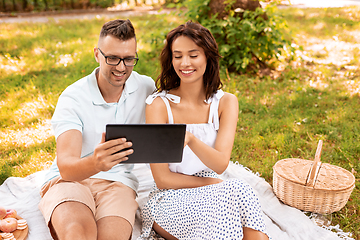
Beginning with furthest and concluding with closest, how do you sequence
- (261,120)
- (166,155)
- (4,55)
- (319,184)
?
(4,55), (261,120), (319,184), (166,155)

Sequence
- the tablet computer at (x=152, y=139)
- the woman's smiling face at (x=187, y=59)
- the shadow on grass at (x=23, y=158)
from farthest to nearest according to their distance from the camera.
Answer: the shadow on grass at (x=23, y=158)
the woman's smiling face at (x=187, y=59)
the tablet computer at (x=152, y=139)

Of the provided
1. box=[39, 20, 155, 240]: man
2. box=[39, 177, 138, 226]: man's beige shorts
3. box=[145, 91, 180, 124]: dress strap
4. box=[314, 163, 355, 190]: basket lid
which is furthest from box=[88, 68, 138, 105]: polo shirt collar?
box=[314, 163, 355, 190]: basket lid

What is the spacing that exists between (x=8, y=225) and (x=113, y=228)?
33.2 inches

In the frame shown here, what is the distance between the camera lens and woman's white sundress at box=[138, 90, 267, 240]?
2.19 meters

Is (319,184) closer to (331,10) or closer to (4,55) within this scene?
(4,55)

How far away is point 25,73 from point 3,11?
4.98 m

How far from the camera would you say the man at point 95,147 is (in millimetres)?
2219

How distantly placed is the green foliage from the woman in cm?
324

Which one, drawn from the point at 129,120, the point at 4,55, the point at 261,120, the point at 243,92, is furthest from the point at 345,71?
the point at 4,55

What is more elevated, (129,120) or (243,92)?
(129,120)

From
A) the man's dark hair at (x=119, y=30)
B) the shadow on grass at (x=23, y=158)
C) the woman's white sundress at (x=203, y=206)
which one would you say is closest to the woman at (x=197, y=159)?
the woman's white sundress at (x=203, y=206)

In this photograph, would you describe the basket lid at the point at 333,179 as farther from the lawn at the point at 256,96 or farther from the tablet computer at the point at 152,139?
the tablet computer at the point at 152,139

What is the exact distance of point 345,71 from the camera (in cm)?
619

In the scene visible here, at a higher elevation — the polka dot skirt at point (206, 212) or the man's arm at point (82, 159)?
the man's arm at point (82, 159)
